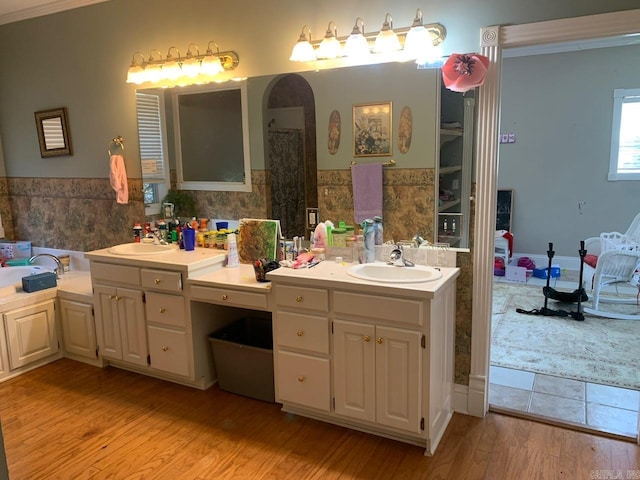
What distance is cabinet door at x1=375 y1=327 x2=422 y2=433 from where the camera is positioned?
2340 millimetres

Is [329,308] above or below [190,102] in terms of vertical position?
below

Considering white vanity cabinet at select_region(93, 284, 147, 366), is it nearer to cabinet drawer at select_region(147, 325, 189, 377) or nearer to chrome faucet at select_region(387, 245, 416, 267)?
cabinet drawer at select_region(147, 325, 189, 377)

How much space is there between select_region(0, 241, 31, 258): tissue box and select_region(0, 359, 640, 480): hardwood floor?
1.68 metres

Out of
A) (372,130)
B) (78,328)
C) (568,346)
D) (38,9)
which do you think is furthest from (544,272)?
(38,9)

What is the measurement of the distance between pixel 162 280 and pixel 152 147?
1177 millimetres

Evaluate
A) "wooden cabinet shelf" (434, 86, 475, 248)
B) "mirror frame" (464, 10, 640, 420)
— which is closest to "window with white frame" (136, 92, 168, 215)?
"wooden cabinet shelf" (434, 86, 475, 248)

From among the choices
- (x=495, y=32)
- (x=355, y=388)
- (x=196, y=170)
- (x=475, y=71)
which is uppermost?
(x=495, y=32)

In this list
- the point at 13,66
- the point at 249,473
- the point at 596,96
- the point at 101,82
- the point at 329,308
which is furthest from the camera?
the point at 596,96

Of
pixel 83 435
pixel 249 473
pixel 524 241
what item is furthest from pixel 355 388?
pixel 524 241

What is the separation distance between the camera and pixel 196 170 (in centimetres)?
352

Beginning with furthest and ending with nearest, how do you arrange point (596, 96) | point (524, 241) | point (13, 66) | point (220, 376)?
point (524, 241) → point (596, 96) → point (13, 66) → point (220, 376)

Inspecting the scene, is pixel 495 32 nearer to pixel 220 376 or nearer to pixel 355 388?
pixel 355 388

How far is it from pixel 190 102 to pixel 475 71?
1.95m

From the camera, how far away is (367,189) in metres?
2.89
